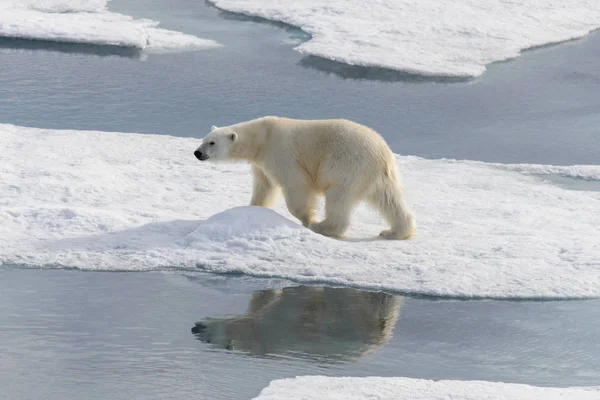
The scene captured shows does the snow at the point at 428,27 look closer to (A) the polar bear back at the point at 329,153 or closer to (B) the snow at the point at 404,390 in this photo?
(A) the polar bear back at the point at 329,153

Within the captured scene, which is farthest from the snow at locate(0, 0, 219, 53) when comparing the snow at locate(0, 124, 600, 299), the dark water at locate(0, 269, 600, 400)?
the dark water at locate(0, 269, 600, 400)

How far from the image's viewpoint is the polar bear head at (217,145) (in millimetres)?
6777

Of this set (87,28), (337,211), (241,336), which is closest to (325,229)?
(337,211)

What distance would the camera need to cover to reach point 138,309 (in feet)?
18.7

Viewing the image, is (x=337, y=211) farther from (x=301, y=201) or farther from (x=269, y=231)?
(x=269, y=231)

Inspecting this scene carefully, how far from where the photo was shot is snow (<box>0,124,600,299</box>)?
6.24 metres

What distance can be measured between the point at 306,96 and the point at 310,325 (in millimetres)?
6540

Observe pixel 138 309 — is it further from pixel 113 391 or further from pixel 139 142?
pixel 139 142

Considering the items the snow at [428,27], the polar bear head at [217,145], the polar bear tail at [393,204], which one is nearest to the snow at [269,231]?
the polar bear tail at [393,204]

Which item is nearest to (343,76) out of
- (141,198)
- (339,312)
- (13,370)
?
(141,198)

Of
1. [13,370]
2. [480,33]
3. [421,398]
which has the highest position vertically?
[480,33]

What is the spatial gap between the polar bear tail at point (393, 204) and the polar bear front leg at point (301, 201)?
0.45 m

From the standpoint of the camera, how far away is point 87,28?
13.9 meters

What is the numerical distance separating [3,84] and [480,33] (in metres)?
7.32
